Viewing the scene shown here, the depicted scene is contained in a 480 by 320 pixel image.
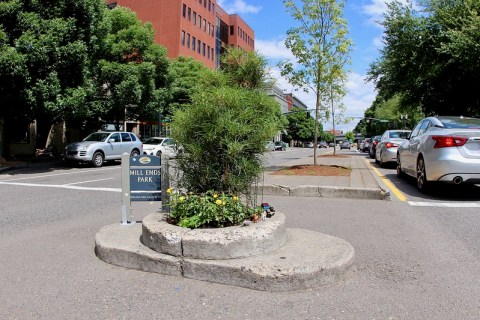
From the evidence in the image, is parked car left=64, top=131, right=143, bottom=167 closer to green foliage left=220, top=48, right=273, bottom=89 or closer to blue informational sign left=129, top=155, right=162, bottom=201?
green foliage left=220, top=48, right=273, bottom=89

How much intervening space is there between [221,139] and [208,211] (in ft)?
2.84

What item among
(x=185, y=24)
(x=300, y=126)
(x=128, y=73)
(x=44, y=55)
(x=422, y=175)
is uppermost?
(x=185, y=24)

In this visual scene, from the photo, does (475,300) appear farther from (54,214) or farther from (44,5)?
(44,5)

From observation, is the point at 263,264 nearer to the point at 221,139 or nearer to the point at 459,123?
the point at 221,139

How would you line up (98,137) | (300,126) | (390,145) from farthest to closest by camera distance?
(300,126)
(98,137)
(390,145)

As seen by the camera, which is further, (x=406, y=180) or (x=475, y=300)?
(x=406, y=180)

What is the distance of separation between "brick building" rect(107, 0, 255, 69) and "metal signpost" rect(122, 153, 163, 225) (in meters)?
41.1

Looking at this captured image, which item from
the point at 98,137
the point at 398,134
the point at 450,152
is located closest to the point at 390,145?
the point at 398,134

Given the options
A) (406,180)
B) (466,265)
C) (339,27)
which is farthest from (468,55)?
(466,265)

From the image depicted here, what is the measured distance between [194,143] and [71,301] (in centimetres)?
215

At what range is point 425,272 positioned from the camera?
4.12 metres

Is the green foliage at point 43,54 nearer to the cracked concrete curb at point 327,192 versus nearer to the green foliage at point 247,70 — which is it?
the green foliage at point 247,70

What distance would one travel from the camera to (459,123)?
8.76m

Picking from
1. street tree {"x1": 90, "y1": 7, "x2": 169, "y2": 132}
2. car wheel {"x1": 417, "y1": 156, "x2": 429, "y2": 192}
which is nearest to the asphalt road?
car wheel {"x1": 417, "y1": 156, "x2": 429, "y2": 192}
